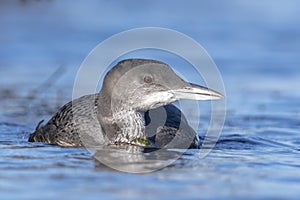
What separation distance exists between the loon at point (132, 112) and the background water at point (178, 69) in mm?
322

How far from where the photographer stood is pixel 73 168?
30.6ft

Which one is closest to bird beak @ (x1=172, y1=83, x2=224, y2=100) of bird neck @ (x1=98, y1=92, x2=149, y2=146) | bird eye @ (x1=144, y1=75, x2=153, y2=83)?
bird eye @ (x1=144, y1=75, x2=153, y2=83)

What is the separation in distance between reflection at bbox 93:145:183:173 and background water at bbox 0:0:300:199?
0.45 feet

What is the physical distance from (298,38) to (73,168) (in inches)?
440

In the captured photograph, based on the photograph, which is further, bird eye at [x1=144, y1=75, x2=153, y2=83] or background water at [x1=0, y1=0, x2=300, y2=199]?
bird eye at [x1=144, y1=75, x2=153, y2=83]

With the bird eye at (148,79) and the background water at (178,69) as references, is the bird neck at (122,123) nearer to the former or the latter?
the bird eye at (148,79)

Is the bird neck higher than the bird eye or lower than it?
lower

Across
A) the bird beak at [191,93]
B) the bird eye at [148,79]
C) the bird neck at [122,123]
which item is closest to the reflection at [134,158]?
the bird neck at [122,123]

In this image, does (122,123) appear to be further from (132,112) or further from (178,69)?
(178,69)

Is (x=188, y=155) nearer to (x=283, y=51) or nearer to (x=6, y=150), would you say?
(x=6, y=150)

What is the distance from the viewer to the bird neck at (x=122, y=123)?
1054cm

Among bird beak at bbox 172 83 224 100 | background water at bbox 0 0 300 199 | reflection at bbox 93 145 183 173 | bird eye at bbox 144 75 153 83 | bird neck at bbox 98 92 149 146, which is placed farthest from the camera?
bird neck at bbox 98 92 149 146

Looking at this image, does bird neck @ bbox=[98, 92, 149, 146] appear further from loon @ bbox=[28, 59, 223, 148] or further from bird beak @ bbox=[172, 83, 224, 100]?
bird beak @ bbox=[172, 83, 224, 100]

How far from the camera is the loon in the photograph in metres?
10.4
